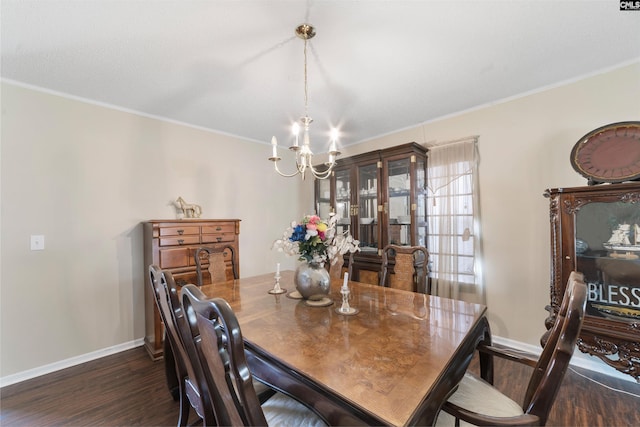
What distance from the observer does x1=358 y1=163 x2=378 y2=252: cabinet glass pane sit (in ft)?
10.1

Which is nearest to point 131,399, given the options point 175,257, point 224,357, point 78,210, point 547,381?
point 175,257

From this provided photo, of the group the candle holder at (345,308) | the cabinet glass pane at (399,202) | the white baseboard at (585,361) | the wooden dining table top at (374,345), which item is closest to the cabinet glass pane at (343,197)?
the cabinet glass pane at (399,202)

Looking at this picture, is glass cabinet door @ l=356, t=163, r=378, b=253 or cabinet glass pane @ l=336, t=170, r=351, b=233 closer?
glass cabinet door @ l=356, t=163, r=378, b=253

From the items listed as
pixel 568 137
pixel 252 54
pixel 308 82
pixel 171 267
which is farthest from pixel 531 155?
pixel 171 267

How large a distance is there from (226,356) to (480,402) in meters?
1.15

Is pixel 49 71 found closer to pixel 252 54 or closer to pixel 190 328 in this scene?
pixel 252 54

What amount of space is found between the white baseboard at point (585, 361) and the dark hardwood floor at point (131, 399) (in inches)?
2.5

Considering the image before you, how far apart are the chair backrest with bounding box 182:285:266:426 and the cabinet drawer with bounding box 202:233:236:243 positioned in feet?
6.92

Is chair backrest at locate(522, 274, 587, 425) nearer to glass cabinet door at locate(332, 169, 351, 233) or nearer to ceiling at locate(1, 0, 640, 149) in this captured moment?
ceiling at locate(1, 0, 640, 149)

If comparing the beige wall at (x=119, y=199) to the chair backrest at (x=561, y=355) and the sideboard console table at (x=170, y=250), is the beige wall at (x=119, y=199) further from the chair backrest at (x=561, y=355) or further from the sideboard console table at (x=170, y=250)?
the chair backrest at (x=561, y=355)

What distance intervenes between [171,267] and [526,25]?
11.1 feet

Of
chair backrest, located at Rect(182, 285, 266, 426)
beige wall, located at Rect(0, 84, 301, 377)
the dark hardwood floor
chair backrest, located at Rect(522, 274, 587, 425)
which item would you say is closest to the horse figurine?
beige wall, located at Rect(0, 84, 301, 377)

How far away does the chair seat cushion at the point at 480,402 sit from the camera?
3.43 ft

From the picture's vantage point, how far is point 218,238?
2865 mm
